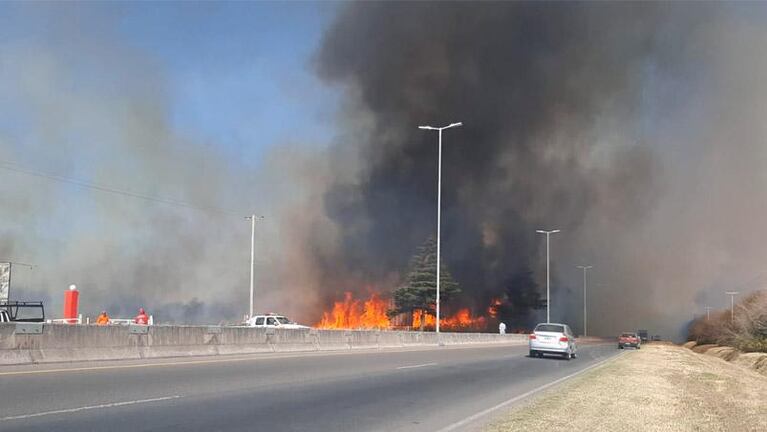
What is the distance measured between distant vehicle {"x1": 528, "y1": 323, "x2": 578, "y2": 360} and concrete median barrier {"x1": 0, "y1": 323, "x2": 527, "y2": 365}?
765 cm

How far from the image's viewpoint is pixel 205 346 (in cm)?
1984

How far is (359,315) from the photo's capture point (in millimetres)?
78188

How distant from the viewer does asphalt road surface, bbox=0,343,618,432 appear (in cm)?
828

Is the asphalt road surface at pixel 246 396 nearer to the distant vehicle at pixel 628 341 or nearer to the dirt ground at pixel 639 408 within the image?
the dirt ground at pixel 639 408

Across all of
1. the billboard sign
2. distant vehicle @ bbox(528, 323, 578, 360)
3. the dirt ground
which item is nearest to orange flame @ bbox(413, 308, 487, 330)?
distant vehicle @ bbox(528, 323, 578, 360)

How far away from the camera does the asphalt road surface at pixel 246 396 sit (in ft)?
27.2

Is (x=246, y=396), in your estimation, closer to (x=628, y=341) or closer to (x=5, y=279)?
(x=5, y=279)

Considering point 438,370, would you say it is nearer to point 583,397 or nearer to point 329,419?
point 583,397

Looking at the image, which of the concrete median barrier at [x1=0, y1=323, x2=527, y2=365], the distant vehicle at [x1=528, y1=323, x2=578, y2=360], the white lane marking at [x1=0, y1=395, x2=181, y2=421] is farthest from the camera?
the distant vehicle at [x1=528, y1=323, x2=578, y2=360]

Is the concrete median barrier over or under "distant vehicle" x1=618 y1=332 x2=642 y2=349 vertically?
over

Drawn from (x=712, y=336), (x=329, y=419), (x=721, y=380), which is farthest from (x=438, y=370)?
(x=712, y=336)

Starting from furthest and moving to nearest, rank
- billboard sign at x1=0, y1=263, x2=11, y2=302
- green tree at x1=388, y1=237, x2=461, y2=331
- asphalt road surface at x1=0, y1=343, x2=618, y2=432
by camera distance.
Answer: green tree at x1=388, y1=237, x2=461, y2=331 → billboard sign at x1=0, y1=263, x2=11, y2=302 → asphalt road surface at x1=0, y1=343, x2=618, y2=432

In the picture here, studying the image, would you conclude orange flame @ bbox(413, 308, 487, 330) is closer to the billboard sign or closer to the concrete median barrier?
the concrete median barrier

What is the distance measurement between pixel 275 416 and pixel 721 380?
45.5 ft
